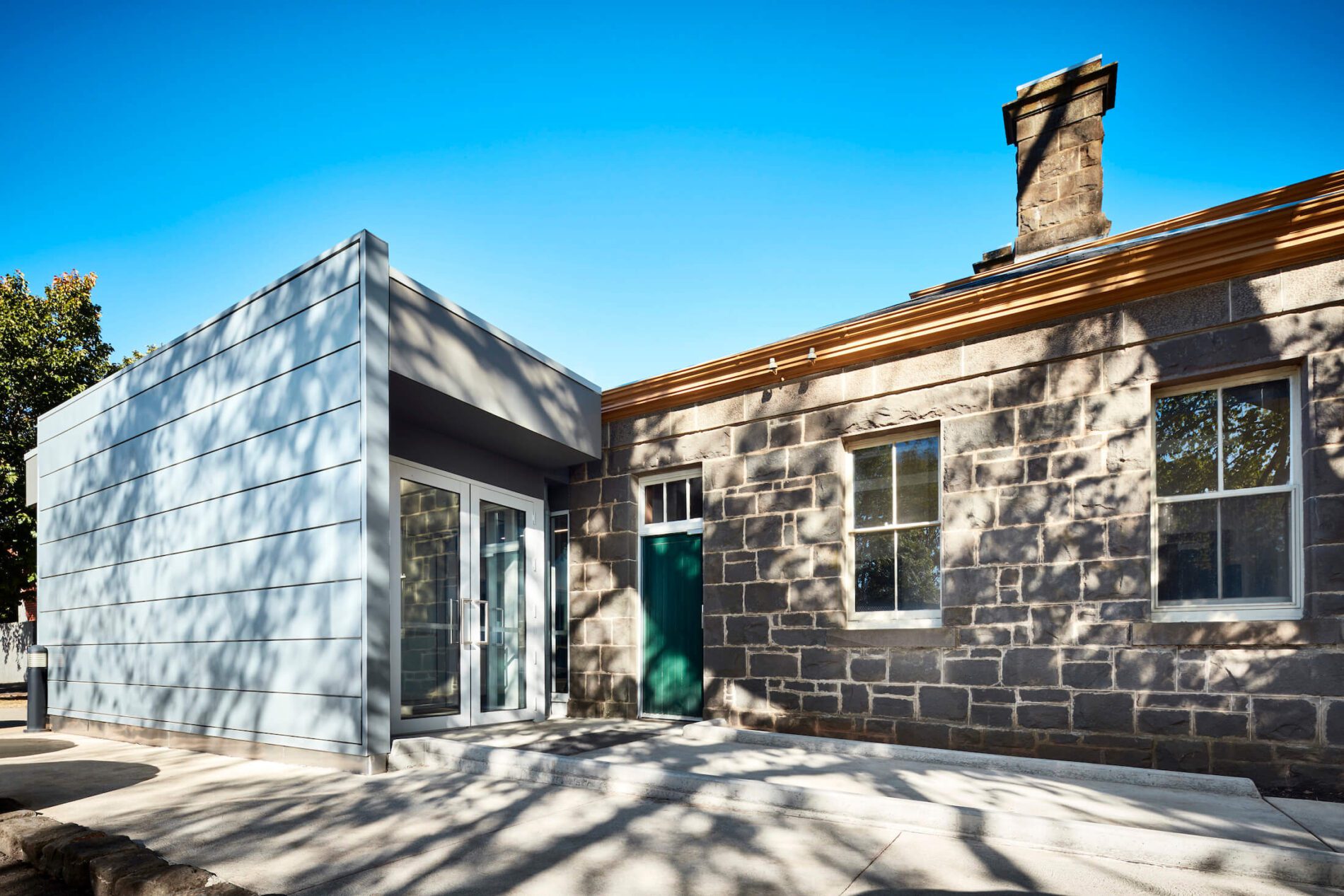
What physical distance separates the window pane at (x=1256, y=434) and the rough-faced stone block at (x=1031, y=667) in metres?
1.83

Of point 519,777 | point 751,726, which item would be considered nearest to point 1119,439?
point 751,726

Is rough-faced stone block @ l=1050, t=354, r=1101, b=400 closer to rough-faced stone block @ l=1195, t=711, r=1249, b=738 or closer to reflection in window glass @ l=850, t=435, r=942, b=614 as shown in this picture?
reflection in window glass @ l=850, t=435, r=942, b=614

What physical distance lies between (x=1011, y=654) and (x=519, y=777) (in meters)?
3.98

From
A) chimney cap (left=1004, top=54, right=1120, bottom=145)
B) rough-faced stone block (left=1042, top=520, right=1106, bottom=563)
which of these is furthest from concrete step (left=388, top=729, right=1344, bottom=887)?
chimney cap (left=1004, top=54, right=1120, bottom=145)

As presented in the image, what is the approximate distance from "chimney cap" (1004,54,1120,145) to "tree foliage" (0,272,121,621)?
18.4m

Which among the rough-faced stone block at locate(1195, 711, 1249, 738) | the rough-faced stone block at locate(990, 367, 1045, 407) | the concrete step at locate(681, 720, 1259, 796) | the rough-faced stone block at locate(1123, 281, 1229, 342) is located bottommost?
the concrete step at locate(681, 720, 1259, 796)

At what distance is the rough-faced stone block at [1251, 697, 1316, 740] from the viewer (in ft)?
18.1

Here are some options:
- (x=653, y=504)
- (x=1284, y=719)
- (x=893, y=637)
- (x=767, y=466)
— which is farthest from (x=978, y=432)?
(x=653, y=504)

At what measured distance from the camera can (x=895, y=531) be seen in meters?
7.61

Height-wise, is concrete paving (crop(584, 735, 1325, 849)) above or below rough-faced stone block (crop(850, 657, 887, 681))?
below

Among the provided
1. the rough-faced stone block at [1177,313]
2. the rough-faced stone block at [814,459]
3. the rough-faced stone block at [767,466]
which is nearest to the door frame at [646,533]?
the rough-faced stone block at [767,466]

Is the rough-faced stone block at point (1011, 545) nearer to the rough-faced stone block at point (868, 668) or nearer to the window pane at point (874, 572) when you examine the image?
the window pane at point (874, 572)

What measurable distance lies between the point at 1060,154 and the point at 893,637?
5.59m

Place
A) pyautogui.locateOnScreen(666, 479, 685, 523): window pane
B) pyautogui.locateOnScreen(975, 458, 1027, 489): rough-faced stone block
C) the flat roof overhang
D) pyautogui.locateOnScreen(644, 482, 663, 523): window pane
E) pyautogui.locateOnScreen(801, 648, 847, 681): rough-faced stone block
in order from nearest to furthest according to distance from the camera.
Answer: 1. the flat roof overhang
2. pyautogui.locateOnScreen(975, 458, 1027, 489): rough-faced stone block
3. pyautogui.locateOnScreen(801, 648, 847, 681): rough-faced stone block
4. pyautogui.locateOnScreen(666, 479, 685, 523): window pane
5. pyautogui.locateOnScreen(644, 482, 663, 523): window pane
